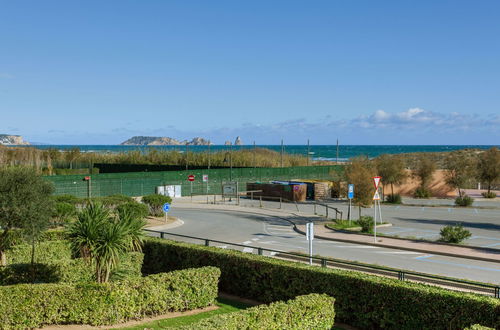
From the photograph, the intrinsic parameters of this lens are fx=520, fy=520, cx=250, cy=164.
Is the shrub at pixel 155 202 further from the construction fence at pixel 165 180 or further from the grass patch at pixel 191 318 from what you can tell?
the grass patch at pixel 191 318

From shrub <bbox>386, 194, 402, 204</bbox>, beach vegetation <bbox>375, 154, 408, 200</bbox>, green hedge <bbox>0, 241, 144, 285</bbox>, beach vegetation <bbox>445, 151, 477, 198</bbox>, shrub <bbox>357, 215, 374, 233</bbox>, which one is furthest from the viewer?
beach vegetation <bbox>375, 154, 408, 200</bbox>

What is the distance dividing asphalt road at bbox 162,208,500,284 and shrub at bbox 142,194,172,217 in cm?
163

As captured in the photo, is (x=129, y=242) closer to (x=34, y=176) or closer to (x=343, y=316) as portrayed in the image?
(x=34, y=176)

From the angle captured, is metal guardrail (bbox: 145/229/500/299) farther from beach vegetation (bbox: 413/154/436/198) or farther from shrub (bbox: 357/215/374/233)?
beach vegetation (bbox: 413/154/436/198)

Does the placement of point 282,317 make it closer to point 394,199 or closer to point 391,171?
point 394,199

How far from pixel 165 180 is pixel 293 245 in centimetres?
2685

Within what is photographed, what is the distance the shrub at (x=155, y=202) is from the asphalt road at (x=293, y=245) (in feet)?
5.35

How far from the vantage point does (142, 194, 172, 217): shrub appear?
34469mm

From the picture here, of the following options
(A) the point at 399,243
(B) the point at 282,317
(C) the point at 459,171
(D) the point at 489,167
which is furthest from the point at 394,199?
(B) the point at 282,317

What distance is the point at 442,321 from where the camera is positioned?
11562 mm

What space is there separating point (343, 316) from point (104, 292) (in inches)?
236

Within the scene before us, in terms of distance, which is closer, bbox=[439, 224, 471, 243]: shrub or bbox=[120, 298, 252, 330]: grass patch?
bbox=[120, 298, 252, 330]: grass patch

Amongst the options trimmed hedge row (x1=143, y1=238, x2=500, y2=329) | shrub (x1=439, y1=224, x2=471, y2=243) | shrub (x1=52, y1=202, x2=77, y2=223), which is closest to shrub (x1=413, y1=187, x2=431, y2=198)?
shrub (x1=439, y1=224, x2=471, y2=243)

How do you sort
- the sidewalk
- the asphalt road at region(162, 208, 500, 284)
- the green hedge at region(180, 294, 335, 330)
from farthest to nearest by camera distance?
the sidewalk
the asphalt road at region(162, 208, 500, 284)
the green hedge at region(180, 294, 335, 330)
